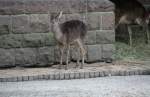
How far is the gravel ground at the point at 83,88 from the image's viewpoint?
7.61m

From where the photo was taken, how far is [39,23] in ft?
31.0

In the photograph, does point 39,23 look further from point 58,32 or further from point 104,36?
point 104,36

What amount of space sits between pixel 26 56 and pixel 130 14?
3.28 metres

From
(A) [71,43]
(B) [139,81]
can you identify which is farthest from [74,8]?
(B) [139,81]

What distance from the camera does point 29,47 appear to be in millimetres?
9438

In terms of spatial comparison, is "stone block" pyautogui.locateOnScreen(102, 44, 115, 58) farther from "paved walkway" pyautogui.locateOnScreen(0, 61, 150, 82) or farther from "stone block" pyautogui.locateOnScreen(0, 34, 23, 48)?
"stone block" pyautogui.locateOnScreen(0, 34, 23, 48)

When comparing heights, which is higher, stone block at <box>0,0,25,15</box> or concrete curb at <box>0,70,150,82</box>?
stone block at <box>0,0,25,15</box>

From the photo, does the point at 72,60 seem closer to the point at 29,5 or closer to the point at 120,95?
the point at 29,5

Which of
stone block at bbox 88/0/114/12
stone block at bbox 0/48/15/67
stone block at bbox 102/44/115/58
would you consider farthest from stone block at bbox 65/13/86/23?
stone block at bbox 0/48/15/67

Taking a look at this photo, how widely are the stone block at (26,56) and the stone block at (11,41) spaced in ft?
0.42

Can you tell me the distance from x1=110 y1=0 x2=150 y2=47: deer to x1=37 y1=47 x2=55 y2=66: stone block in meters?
2.45

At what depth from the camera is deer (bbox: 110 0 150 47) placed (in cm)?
1145

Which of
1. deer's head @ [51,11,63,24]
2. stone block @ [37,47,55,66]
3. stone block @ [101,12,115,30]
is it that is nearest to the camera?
deer's head @ [51,11,63,24]

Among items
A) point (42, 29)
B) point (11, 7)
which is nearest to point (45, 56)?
point (42, 29)
